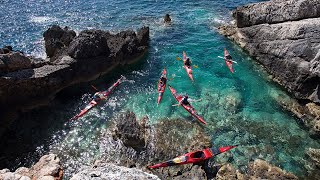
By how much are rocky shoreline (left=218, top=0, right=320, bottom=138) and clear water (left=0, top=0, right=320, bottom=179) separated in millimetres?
1019

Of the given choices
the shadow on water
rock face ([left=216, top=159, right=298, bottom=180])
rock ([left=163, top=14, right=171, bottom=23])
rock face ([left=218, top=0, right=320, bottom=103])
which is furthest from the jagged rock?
rock face ([left=218, top=0, right=320, bottom=103])

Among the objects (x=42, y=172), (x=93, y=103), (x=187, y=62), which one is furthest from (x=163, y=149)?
(x=187, y=62)

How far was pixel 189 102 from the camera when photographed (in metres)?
23.7

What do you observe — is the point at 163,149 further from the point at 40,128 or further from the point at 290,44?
the point at 290,44

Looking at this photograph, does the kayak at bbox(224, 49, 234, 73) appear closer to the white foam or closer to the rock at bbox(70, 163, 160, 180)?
the rock at bbox(70, 163, 160, 180)

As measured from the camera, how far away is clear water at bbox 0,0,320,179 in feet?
66.2

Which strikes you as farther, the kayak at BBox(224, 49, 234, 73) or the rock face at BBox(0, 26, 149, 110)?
the kayak at BBox(224, 49, 234, 73)

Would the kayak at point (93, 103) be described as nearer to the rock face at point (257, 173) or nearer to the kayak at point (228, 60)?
the kayak at point (228, 60)

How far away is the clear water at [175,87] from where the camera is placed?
2017cm

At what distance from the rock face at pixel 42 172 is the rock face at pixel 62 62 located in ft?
31.4

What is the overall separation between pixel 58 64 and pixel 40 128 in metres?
→ 5.80

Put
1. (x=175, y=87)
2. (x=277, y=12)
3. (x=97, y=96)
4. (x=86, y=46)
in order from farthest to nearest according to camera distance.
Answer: (x=277, y=12), (x=175, y=87), (x=86, y=46), (x=97, y=96)

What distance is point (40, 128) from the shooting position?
21281mm

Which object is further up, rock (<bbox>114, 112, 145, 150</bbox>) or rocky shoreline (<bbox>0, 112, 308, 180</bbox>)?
rock (<bbox>114, 112, 145, 150</bbox>)
